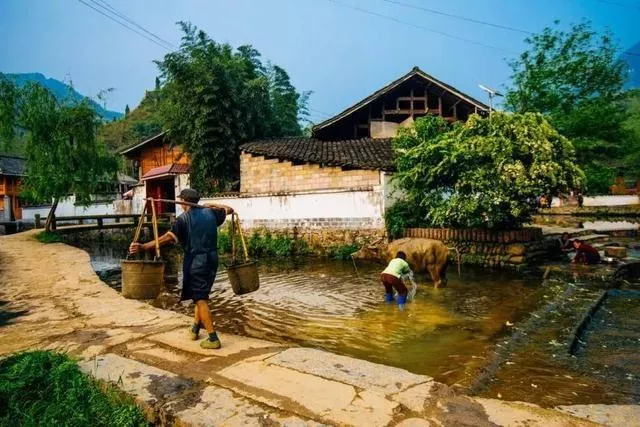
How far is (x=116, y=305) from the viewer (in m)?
6.42

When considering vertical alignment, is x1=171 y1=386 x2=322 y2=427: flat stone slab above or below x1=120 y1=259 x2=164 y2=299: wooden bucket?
below

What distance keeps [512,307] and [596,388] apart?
3.25m

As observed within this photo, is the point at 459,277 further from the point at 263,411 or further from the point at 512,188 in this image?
the point at 263,411

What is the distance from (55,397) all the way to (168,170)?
2214 centimetres

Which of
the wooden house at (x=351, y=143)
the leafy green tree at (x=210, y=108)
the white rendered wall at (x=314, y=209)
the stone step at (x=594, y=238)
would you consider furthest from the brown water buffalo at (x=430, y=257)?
the leafy green tree at (x=210, y=108)

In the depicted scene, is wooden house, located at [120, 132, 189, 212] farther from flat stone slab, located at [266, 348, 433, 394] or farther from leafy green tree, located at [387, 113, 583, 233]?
flat stone slab, located at [266, 348, 433, 394]

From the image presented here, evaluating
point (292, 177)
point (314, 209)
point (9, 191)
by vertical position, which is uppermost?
point (9, 191)

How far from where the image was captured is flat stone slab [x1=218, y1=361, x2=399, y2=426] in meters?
2.90

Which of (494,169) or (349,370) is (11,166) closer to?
(494,169)

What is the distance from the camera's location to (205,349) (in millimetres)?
4367

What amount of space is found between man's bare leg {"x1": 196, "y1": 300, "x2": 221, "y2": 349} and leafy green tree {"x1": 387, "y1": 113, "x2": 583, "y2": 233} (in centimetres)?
803

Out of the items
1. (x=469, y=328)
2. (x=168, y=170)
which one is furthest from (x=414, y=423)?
(x=168, y=170)

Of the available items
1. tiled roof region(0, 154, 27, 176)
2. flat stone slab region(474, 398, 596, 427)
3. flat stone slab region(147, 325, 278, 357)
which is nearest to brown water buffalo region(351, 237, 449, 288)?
flat stone slab region(147, 325, 278, 357)

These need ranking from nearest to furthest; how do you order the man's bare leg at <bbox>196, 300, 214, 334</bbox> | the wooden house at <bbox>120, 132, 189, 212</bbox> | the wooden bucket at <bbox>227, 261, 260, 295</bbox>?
the man's bare leg at <bbox>196, 300, 214, 334</bbox> < the wooden bucket at <bbox>227, 261, 260, 295</bbox> < the wooden house at <bbox>120, 132, 189, 212</bbox>
